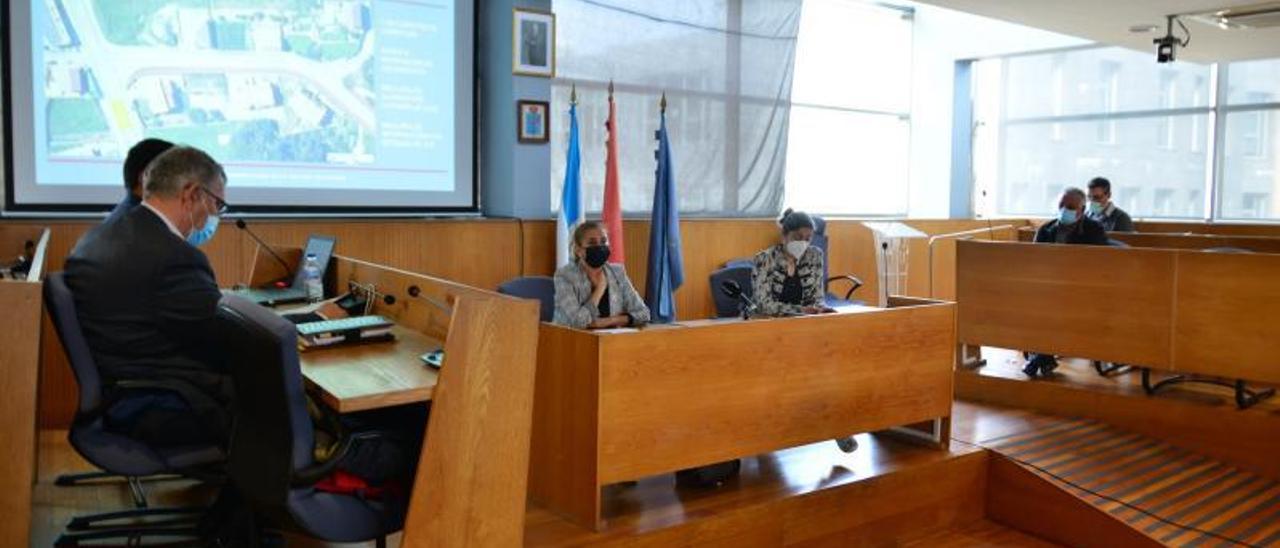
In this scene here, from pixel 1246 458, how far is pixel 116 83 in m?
5.42

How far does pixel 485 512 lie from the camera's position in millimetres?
2404

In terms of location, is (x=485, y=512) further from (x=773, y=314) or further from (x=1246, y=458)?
(x=1246, y=458)

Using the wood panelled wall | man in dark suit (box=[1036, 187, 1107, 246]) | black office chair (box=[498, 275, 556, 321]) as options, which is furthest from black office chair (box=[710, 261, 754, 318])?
man in dark suit (box=[1036, 187, 1107, 246])

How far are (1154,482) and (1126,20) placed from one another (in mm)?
3166

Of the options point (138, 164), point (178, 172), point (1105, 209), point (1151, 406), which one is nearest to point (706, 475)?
point (178, 172)

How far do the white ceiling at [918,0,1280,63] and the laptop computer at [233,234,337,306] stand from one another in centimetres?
349

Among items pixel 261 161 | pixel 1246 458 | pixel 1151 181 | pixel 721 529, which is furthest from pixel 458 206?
pixel 1151 181

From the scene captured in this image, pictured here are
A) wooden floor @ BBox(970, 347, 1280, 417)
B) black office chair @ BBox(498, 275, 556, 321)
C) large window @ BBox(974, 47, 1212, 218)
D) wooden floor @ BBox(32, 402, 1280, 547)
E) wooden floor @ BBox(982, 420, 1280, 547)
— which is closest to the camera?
wooden floor @ BBox(32, 402, 1280, 547)

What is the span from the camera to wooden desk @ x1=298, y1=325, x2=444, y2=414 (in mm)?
2223

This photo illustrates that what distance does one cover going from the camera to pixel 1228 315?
4469 millimetres

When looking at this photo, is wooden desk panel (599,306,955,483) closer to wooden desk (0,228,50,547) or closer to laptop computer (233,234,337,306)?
laptop computer (233,234,337,306)

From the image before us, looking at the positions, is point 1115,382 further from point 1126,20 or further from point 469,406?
point 469,406

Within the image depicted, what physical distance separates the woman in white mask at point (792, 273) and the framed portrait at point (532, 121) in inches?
70.8

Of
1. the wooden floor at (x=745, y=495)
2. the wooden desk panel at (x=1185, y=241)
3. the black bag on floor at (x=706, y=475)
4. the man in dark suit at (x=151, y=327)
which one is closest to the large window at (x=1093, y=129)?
A: the wooden desk panel at (x=1185, y=241)
